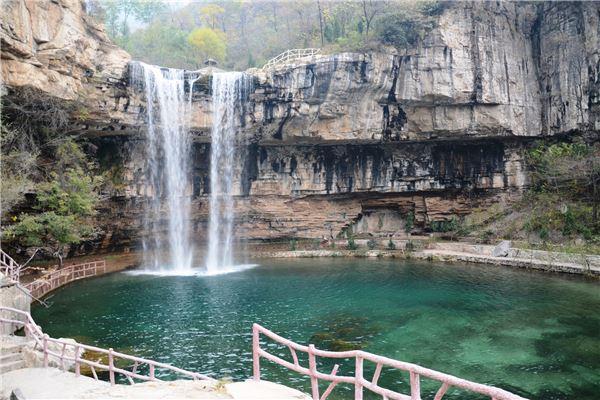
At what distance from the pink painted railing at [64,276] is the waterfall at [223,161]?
23.3 feet

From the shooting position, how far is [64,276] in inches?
925

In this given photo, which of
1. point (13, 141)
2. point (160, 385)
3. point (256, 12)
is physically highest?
point (256, 12)

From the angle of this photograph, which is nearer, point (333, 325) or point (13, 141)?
point (333, 325)

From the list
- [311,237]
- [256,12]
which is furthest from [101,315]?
[256,12]

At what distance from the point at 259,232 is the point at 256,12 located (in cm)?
4046

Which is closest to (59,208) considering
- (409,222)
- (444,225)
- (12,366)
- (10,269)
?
(10,269)

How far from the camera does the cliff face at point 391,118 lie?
96.4 ft

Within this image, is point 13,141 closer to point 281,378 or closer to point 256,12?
point 281,378

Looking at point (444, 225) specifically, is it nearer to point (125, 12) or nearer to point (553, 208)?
point (553, 208)

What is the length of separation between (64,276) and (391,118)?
24.1 metres

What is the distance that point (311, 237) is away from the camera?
36781 millimetres

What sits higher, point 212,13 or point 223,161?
point 212,13

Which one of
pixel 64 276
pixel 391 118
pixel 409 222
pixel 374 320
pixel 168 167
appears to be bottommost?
pixel 374 320

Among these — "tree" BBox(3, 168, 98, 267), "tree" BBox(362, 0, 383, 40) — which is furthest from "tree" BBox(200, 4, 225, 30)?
"tree" BBox(3, 168, 98, 267)
